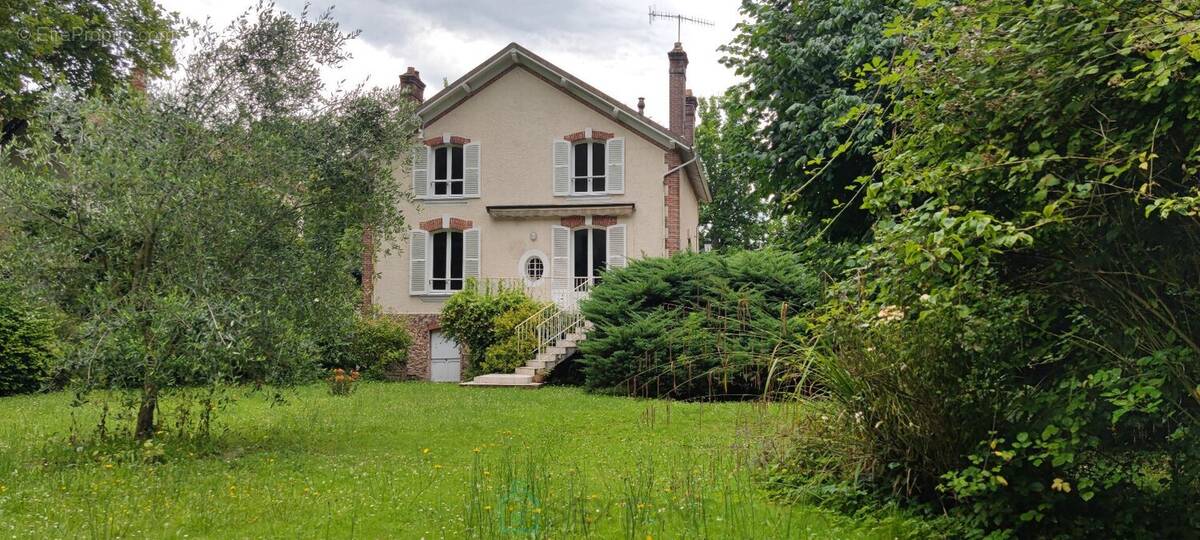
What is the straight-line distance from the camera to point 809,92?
9812mm

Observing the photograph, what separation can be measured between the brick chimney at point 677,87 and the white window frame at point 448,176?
6708mm

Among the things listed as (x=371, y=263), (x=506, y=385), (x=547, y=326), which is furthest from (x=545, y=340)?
(x=371, y=263)

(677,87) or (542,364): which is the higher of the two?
(677,87)

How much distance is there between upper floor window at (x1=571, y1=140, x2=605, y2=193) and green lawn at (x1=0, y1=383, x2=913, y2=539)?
1200 cm

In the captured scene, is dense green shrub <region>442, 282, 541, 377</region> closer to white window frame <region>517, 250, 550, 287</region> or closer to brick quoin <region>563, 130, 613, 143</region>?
white window frame <region>517, 250, 550, 287</region>

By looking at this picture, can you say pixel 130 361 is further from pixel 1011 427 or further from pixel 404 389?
pixel 404 389

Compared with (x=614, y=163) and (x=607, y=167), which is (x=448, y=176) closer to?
(x=607, y=167)

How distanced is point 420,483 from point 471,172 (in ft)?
56.5

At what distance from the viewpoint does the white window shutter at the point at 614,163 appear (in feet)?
Result: 75.5

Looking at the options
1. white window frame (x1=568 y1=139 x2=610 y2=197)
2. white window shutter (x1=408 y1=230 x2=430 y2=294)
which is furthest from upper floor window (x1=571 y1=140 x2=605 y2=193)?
white window shutter (x1=408 y1=230 x2=430 y2=294)

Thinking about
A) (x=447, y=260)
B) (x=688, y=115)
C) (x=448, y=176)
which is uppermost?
(x=688, y=115)

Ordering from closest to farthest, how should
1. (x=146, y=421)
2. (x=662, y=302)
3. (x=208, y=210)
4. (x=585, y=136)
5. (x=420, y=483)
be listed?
(x=420, y=483)
(x=208, y=210)
(x=146, y=421)
(x=662, y=302)
(x=585, y=136)

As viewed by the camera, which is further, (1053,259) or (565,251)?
(565,251)

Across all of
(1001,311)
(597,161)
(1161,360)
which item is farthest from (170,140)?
(597,161)
